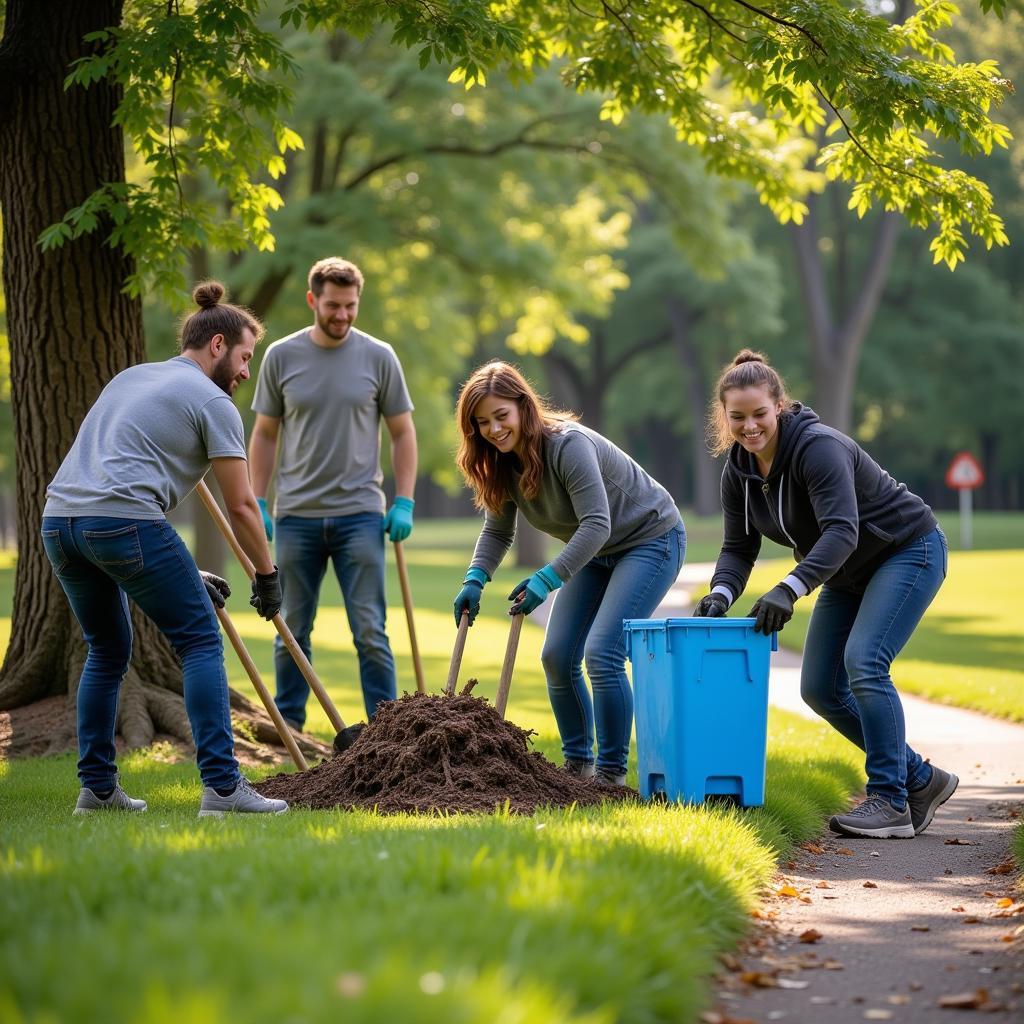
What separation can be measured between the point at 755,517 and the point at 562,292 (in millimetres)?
16154

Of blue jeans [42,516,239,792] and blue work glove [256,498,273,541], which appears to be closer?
blue jeans [42,516,239,792]

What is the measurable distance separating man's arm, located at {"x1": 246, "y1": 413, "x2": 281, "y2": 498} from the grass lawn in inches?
91.2

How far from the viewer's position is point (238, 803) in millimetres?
5438

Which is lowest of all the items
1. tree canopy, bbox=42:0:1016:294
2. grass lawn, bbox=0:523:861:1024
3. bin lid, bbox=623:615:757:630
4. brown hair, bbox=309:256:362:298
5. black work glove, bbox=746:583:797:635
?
grass lawn, bbox=0:523:861:1024

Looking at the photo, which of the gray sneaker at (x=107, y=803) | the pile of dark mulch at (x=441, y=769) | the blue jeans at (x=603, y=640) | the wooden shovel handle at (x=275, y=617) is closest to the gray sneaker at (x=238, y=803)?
the pile of dark mulch at (x=441, y=769)

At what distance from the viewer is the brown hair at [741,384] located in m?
5.72

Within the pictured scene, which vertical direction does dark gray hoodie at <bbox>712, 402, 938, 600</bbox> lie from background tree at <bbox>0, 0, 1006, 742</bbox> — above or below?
below

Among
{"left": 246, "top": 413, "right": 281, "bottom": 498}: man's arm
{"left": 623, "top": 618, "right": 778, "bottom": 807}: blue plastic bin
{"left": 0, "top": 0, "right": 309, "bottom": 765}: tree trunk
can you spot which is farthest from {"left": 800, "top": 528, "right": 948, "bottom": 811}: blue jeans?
{"left": 0, "top": 0, "right": 309, "bottom": 765}: tree trunk

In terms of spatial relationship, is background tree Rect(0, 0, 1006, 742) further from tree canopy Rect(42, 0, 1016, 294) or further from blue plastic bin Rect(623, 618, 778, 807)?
blue plastic bin Rect(623, 618, 778, 807)

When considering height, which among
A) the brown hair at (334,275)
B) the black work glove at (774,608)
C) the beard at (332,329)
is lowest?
the black work glove at (774,608)

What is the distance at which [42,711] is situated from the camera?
767 centimetres

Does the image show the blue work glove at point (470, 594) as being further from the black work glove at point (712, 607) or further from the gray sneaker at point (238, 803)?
the gray sneaker at point (238, 803)

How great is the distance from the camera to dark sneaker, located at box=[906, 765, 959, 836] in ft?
20.2

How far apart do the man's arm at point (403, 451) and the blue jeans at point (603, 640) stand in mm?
1430
